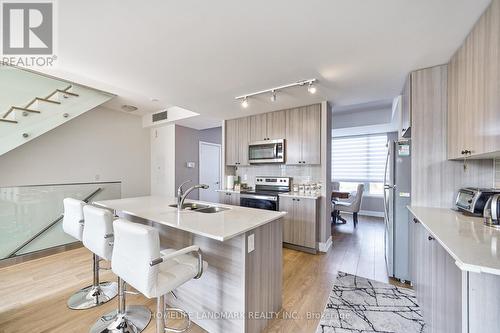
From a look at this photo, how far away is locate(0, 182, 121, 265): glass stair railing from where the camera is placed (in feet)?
9.58

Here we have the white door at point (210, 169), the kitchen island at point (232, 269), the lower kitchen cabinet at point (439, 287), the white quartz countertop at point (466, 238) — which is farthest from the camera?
the white door at point (210, 169)

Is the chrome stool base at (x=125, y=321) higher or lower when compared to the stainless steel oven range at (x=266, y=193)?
lower

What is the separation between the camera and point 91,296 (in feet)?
6.98

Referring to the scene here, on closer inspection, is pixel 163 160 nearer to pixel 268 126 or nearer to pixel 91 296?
pixel 268 126

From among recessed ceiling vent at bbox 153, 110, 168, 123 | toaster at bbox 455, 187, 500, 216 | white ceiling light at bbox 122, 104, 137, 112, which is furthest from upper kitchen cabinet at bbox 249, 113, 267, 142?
toaster at bbox 455, 187, 500, 216

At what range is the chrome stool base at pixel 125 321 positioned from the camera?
5.56 feet

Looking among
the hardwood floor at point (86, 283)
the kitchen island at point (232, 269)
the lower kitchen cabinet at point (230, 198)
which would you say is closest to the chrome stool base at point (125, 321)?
the hardwood floor at point (86, 283)

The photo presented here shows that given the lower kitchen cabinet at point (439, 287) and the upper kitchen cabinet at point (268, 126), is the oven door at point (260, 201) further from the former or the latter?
the lower kitchen cabinet at point (439, 287)

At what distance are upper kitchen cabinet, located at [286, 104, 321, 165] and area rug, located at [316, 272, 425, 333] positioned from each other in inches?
75.4

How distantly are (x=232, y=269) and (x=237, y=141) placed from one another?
3241 mm

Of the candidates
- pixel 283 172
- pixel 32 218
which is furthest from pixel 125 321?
pixel 283 172

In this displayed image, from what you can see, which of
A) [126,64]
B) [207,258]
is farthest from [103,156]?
[207,258]

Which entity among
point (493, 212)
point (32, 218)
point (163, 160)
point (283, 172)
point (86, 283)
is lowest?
point (86, 283)

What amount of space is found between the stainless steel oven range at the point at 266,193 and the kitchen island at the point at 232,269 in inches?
68.4
